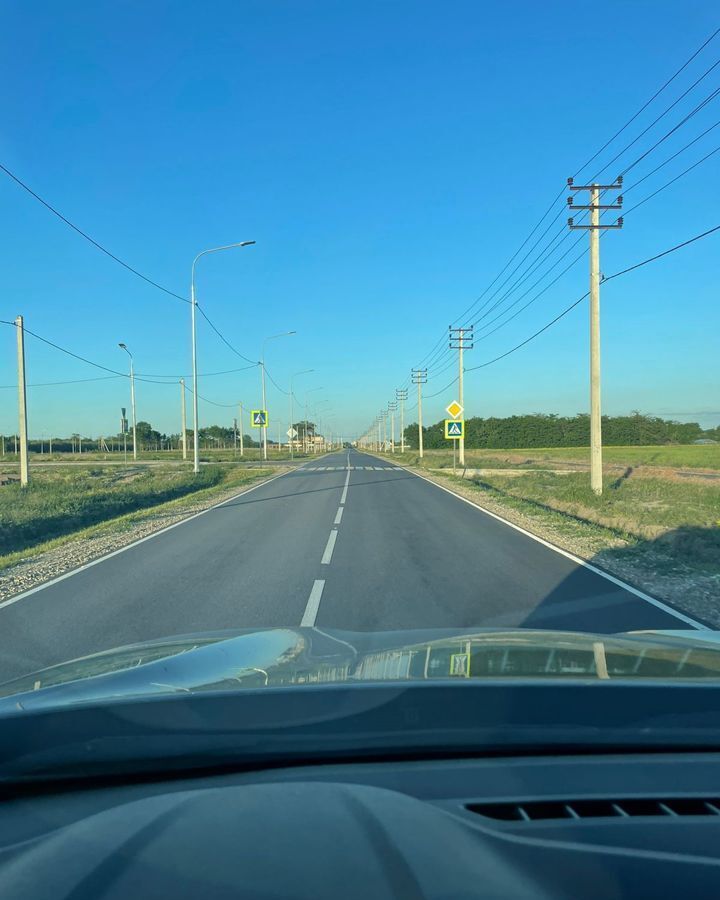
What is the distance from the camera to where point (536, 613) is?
789 centimetres

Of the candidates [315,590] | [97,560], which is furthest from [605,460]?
[315,590]

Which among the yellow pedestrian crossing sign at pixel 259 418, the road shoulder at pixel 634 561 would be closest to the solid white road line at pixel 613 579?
the road shoulder at pixel 634 561

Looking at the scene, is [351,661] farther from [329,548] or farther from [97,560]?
[97,560]

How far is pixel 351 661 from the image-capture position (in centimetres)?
380

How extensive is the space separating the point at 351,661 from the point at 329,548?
904cm

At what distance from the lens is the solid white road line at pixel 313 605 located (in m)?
7.48

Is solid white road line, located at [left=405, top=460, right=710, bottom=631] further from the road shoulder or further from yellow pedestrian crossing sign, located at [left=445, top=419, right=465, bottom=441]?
yellow pedestrian crossing sign, located at [left=445, top=419, right=465, bottom=441]

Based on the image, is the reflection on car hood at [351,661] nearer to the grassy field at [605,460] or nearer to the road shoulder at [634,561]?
the road shoulder at [634,561]

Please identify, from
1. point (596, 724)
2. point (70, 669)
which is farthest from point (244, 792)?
point (70, 669)

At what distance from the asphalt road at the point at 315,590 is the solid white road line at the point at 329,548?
0.11ft

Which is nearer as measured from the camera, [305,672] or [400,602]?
[305,672]

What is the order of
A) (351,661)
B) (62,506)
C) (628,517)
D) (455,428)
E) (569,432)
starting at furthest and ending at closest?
(569,432)
(455,428)
(62,506)
(628,517)
(351,661)

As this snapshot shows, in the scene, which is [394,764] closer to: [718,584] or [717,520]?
[718,584]

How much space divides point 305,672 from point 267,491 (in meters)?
25.3
